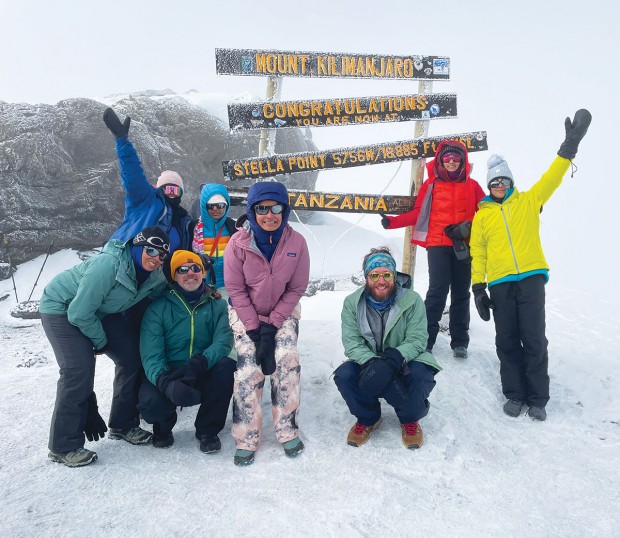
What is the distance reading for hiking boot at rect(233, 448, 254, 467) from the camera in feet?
10.6

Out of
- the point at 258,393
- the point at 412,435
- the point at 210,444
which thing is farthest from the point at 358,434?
the point at 210,444

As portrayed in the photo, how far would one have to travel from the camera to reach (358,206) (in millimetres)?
6094

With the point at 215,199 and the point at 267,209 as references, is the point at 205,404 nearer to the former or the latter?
the point at 267,209

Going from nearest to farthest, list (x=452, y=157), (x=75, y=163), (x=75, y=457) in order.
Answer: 1. (x=75, y=457)
2. (x=452, y=157)
3. (x=75, y=163)

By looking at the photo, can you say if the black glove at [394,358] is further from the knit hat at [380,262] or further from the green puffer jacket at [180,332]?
the green puffer jacket at [180,332]

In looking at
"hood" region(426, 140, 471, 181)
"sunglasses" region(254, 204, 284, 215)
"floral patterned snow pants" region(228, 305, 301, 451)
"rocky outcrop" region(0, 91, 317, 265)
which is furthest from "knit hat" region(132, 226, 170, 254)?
"rocky outcrop" region(0, 91, 317, 265)

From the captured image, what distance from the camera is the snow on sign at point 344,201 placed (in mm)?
6023

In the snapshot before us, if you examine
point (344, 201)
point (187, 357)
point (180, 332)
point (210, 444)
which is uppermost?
point (344, 201)

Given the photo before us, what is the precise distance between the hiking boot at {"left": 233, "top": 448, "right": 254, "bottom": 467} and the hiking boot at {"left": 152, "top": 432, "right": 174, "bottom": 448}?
2.16 ft

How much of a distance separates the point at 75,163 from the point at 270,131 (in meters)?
11.8

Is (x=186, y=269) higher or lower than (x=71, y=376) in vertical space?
higher

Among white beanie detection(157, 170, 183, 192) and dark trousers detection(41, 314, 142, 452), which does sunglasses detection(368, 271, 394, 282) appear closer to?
dark trousers detection(41, 314, 142, 452)

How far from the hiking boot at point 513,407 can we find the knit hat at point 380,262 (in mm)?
1865

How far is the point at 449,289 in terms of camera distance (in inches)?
200
